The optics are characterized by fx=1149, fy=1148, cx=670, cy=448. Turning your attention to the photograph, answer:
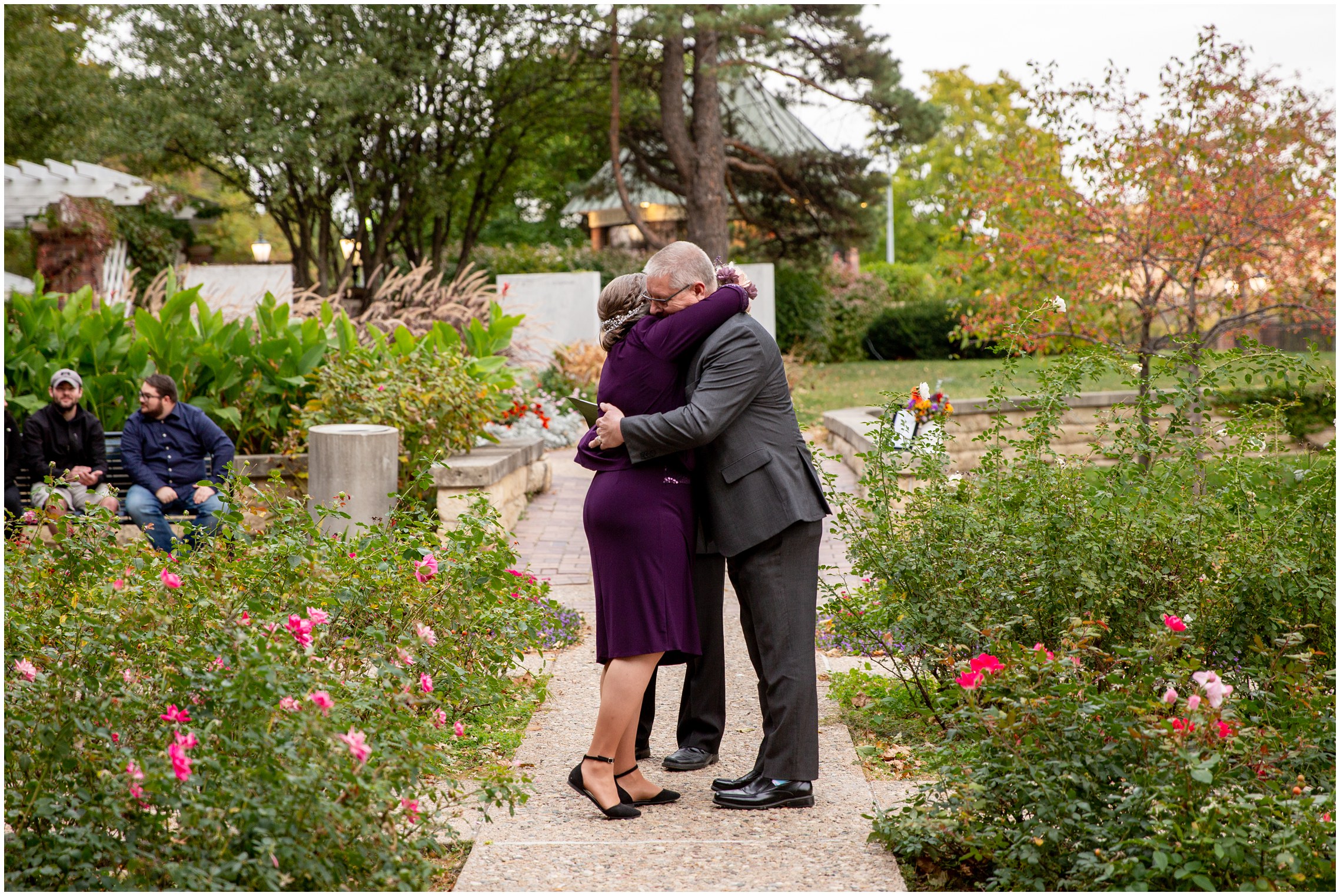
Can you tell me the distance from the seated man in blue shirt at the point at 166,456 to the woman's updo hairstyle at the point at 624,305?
3879 millimetres

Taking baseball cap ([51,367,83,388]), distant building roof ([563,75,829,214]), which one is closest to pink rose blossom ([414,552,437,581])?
baseball cap ([51,367,83,388])

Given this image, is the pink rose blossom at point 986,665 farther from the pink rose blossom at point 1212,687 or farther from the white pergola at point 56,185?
the white pergola at point 56,185

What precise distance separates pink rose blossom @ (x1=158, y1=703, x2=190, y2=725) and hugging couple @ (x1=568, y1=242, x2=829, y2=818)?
3.84 feet

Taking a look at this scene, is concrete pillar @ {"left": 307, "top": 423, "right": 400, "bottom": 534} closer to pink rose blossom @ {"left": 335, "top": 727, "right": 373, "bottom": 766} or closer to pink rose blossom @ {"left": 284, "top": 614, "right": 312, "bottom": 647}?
pink rose blossom @ {"left": 284, "top": 614, "right": 312, "bottom": 647}

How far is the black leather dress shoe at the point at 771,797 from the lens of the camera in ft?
11.0

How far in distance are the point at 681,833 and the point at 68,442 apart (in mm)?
5141

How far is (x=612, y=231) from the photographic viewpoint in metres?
30.3

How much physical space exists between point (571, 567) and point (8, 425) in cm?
360

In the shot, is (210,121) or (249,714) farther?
(210,121)

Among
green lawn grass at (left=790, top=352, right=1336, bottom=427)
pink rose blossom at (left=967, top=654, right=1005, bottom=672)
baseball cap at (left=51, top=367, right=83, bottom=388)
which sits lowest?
pink rose blossom at (left=967, top=654, right=1005, bottom=672)

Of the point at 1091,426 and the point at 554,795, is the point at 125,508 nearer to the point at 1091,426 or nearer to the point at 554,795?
the point at 554,795

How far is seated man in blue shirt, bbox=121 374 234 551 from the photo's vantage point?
658 cm

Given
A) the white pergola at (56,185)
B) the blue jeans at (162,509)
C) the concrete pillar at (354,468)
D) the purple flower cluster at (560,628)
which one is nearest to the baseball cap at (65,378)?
the blue jeans at (162,509)

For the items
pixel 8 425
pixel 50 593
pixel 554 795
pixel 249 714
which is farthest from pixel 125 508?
pixel 249 714
